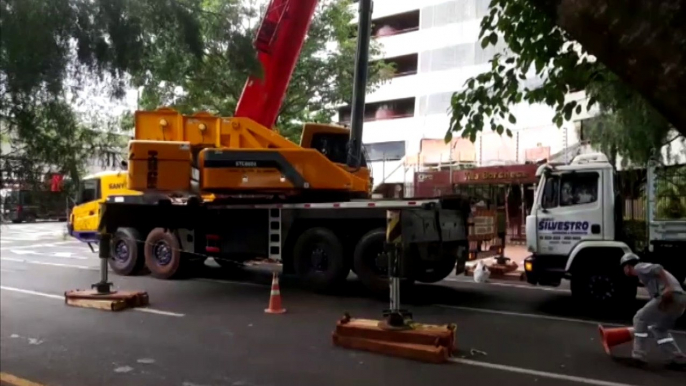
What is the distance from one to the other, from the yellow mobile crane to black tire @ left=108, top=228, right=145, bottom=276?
2.19 ft

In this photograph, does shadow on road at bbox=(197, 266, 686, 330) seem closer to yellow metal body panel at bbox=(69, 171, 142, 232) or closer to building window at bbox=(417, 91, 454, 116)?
yellow metal body panel at bbox=(69, 171, 142, 232)

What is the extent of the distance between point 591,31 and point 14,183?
412cm

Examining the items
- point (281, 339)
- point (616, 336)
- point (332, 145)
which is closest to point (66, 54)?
point (281, 339)

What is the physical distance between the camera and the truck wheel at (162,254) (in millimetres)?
12859

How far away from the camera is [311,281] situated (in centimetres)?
1142

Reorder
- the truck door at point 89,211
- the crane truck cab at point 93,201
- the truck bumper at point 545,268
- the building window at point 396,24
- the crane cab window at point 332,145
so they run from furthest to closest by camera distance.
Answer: the building window at point 396,24, the truck door at point 89,211, the crane truck cab at point 93,201, the crane cab window at point 332,145, the truck bumper at point 545,268

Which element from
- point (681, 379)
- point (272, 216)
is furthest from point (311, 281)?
point (681, 379)

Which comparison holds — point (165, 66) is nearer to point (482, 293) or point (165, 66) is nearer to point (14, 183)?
point (14, 183)

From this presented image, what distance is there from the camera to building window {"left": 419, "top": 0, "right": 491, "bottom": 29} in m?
33.2

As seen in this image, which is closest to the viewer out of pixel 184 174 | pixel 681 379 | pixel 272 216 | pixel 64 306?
pixel 681 379

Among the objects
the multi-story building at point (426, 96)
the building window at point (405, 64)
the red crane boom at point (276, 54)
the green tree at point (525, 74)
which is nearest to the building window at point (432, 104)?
the multi-story building at point (426, 96)

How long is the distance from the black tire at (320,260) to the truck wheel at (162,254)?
2.70 metres

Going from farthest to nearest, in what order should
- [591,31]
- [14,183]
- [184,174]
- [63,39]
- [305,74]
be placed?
[305,74] < [184,174] < [14,183] < [63,39] < [591,31]

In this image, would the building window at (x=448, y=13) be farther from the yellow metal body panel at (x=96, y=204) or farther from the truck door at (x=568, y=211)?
the truck door at (x=568, y=211)
